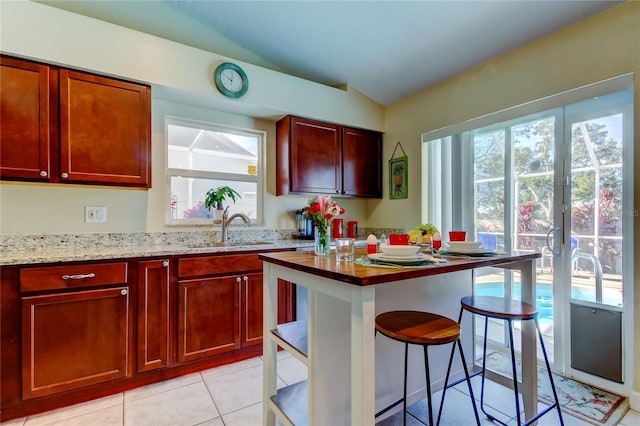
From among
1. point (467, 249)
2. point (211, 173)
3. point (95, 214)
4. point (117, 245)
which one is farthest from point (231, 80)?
point (467, 249)

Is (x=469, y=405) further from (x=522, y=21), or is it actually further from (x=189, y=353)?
(x=522, y=21)

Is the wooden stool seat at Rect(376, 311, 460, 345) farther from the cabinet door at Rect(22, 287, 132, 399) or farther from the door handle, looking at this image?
the cabinet door at Rect(22, 287, 132, 399)

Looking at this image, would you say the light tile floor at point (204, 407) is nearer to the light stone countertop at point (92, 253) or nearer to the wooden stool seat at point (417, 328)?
the wooden stool seat at point (417, 328)

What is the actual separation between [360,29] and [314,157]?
3.98 feet

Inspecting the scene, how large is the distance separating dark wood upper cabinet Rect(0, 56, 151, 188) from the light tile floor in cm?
146

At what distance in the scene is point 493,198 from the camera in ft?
8.81

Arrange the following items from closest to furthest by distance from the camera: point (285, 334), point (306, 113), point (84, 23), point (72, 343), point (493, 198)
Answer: point (285, 334)
point (72, 343)
point (84, 23)
point (493, 198)
point (306, 113)

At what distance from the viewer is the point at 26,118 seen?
6.39 ft

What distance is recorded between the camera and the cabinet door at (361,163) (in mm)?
3404

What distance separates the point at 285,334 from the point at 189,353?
1.16m

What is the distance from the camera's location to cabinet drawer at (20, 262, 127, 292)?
1.76 meters

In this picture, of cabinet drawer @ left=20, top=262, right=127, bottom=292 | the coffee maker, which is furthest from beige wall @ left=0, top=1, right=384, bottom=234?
cabinet drawer @ left=20, top=262, right=127, bottom=292

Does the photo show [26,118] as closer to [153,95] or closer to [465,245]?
[153,95]

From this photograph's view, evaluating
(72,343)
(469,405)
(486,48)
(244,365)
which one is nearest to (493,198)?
(486,48)
